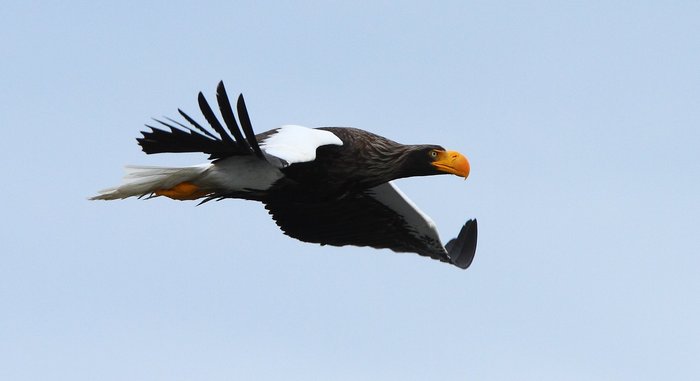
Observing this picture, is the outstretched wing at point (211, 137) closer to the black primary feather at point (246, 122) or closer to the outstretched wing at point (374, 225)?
the black primary feather at point (246, 122)

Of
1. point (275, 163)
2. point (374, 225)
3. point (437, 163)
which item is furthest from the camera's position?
point (374, 225)

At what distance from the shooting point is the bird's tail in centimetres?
1057

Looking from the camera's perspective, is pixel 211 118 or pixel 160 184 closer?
pixel 211 118

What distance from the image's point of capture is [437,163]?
11.4 m

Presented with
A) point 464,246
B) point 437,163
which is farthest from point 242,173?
point 464,246

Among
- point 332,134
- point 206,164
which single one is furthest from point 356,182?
point 206,164

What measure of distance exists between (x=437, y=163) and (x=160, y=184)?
2.22 meters

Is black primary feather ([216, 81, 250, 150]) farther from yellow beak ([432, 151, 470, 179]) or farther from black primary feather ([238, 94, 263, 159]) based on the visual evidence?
yellow beak ([432, 151, 470, 179])

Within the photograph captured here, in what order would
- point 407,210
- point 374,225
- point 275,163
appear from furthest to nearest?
point 374,225
point 407,210
point 275,163

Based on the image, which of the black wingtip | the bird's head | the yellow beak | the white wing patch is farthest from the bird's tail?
the black wingtip

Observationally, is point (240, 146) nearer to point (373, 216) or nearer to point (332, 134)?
point (332, 134)

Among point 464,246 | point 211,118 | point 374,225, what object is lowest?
point 464,246

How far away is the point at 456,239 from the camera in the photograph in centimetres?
1370

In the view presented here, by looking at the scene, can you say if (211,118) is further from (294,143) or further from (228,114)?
(294,143)
